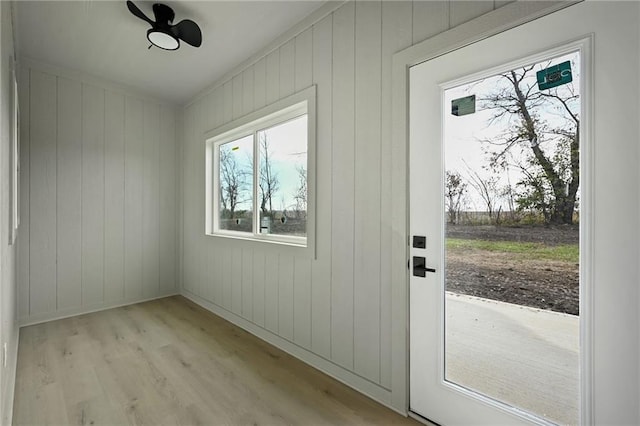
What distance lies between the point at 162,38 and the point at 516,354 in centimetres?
321

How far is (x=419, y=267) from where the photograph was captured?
1.81 metres

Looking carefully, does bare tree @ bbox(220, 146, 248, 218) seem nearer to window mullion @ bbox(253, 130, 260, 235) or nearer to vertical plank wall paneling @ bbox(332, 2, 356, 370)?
window mullion @ bbox(253, 130, 260, 235)

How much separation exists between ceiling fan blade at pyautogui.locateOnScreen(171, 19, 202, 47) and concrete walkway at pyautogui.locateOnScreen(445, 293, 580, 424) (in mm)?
2573

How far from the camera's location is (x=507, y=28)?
1.49 m

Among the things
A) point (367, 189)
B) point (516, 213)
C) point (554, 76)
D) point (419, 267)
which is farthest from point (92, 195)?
point (554, 76)

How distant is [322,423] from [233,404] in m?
0.57

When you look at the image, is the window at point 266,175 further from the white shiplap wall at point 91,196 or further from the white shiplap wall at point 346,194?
the white shiplap wall at point 91,196

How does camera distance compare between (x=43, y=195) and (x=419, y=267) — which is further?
(x=43, y=195)

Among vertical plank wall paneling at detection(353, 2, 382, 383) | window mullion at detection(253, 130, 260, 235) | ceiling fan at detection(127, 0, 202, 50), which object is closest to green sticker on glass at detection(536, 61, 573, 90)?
vertical plank wall paneling at detection(353, 2, 382, 383)

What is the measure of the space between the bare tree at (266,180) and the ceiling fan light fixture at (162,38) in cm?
104

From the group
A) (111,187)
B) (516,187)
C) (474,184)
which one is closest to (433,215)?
(474,184)

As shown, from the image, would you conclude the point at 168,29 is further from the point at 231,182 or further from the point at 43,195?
the point at 43,195

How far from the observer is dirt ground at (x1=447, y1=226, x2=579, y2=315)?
136 centimetres

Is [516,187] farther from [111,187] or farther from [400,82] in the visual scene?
[111,187]
